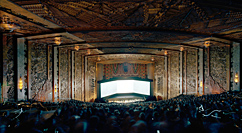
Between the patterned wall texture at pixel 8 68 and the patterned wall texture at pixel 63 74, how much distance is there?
14.9 feet

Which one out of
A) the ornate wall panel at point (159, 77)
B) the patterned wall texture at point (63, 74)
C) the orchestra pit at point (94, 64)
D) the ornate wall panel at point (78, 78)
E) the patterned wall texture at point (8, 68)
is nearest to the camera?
the orchestra pit at point (94, 64)

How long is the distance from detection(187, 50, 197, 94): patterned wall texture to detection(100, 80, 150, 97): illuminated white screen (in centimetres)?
1043

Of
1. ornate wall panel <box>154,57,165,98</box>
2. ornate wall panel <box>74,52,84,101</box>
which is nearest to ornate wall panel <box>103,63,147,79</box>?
ornate wall panel <box>154,57,165,98</box>

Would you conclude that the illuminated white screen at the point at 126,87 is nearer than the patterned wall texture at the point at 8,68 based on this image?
No

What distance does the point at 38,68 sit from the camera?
32.0ft

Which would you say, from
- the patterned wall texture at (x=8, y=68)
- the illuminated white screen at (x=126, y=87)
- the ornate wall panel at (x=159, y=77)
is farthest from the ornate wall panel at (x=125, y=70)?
the patterned wall texture at (x=8, y=68)

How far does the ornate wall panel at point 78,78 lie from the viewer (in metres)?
15.2

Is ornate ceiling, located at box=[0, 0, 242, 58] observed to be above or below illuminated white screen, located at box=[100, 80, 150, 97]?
above

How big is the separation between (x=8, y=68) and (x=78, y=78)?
8.65 m

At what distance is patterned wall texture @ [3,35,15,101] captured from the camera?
24.0 ft

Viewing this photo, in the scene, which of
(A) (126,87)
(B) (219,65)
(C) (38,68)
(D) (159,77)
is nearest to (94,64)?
(A) (126,87)

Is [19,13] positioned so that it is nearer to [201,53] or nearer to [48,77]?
[48,77]

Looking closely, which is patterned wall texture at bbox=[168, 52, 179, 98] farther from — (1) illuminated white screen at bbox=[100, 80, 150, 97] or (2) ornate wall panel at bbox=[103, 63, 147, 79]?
(2) ornate wall panel at bbox=[103, 63, 147, 79]

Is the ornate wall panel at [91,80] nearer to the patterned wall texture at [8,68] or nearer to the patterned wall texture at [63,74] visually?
the patterned wall texture at [63,74]
